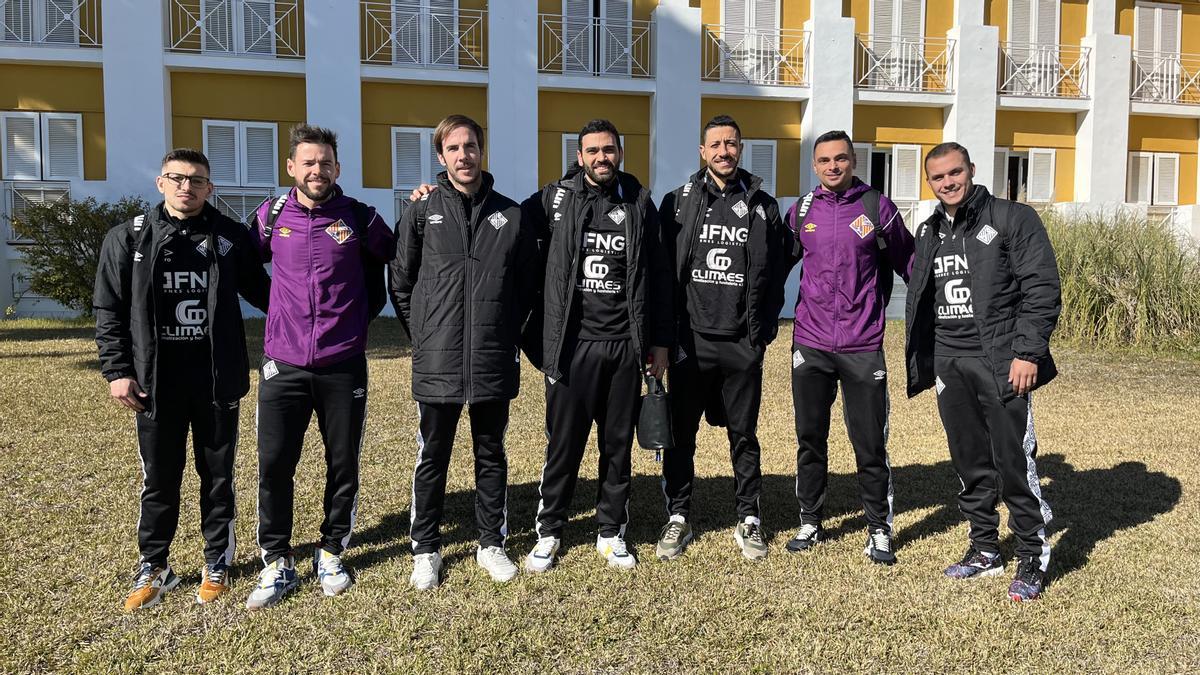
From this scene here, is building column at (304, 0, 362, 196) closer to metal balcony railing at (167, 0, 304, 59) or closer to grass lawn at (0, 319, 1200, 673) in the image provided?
metal balcony railing at (167, 0, 304, 59)

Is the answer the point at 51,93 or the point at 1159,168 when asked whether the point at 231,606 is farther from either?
the point at 1159,168

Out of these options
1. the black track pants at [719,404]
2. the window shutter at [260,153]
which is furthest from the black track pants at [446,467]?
the window shutter at [260,153]

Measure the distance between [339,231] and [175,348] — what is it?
883 mm

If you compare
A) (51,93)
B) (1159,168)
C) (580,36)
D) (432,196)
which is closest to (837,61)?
(580,36)

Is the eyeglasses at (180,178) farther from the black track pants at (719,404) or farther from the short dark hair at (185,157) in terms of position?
the black track pants at (719,404)

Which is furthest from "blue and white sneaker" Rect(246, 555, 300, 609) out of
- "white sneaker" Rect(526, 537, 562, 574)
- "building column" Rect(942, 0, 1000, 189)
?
"building column" Rect(942, 0, 1000, 189)

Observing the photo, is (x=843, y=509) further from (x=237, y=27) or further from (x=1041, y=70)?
(x=1041, y=70)

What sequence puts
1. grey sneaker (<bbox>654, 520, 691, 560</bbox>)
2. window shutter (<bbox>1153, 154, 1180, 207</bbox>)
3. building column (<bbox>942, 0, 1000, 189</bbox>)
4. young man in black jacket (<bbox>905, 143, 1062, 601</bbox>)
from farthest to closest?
window shutter (<bbox>1153, 154, 1180, 207</bbox>) < building column (<bbox>942, 0, 1000, 189</bbox>) < grey sneaker (<bbox>654, 520, 691, 560</bbox>) < young man in black jacket (<bbox>905, 143, 1062, 601</bbox>)

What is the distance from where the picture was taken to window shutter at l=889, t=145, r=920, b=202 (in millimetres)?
21016

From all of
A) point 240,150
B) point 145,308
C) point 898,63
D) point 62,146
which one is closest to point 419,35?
point 240,150

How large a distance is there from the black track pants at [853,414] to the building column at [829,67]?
15.9 meters

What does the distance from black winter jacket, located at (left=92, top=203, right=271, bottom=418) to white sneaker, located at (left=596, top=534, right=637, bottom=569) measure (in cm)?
194

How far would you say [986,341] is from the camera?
170 inches

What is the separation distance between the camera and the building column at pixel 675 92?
19.1 m
